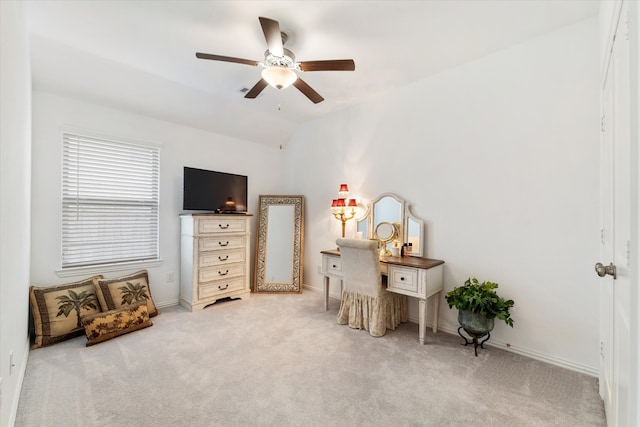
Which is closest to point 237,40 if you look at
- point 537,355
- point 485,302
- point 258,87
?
point 258,87

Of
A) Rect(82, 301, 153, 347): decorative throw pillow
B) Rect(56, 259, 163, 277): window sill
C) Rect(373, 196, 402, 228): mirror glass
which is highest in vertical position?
Rect(373, 196, 402, 228): mirror glass

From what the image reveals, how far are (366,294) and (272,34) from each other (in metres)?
2.39

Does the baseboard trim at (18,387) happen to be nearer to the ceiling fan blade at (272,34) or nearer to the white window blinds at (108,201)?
the white window blinds at (108,201)

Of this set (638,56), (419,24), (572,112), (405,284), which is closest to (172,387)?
(405,284)

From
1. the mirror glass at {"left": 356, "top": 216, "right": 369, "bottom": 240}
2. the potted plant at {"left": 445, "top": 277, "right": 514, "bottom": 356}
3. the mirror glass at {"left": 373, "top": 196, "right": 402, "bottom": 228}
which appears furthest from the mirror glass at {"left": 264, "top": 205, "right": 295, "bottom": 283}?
the potted plant at {"left": 445, "top": 277, "right": 514, "bottom": 356}

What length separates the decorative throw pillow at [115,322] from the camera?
2.49 m

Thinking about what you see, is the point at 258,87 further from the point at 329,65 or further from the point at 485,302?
the point at 485,302

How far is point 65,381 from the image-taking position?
1.95 metres

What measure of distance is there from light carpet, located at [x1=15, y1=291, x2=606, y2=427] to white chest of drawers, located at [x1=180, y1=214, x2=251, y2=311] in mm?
706

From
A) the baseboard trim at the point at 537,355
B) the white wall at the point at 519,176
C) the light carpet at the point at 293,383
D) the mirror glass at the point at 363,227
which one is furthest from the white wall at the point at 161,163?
the baseboard trim at the point at 537,355

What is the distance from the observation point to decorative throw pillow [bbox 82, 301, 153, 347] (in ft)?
8.17

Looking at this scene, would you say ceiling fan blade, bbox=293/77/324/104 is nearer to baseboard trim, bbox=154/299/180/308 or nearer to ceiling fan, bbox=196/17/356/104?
ceiling fan, bbox=196/17/356/104

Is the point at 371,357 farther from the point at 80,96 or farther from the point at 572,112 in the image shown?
the point at 80,96

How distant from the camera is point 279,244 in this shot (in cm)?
430
